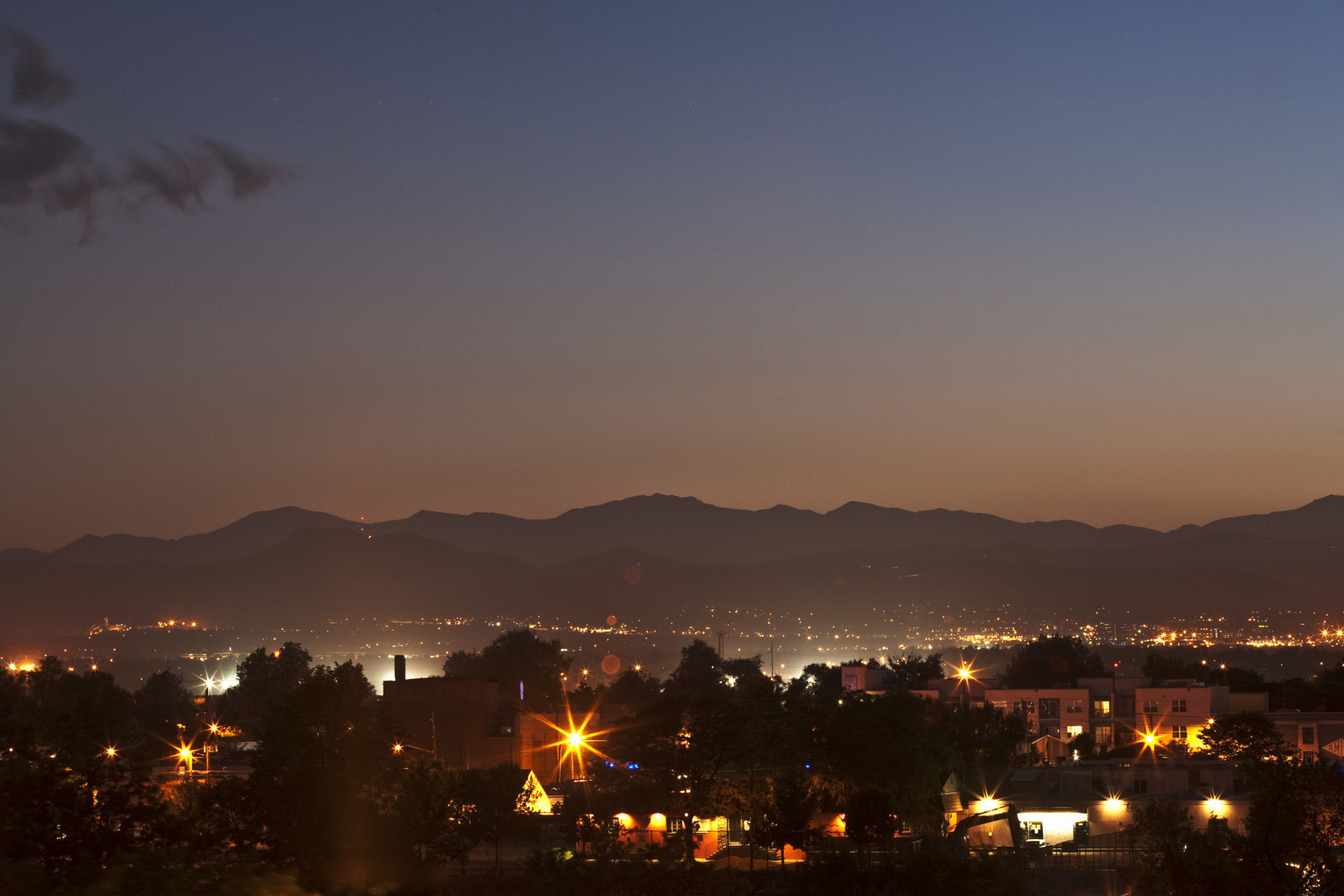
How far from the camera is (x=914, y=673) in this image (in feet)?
330

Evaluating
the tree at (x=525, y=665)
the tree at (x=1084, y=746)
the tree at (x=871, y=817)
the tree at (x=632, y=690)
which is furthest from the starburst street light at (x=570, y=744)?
the tree at (x=525, y=665)

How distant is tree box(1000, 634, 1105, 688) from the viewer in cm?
9488

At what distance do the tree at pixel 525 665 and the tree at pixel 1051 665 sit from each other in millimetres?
35589

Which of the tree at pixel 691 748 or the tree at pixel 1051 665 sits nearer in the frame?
the tree at pixel 691 748

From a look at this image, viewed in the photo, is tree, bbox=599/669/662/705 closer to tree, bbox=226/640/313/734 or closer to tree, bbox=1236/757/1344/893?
tree, bbox=226/640/313/734

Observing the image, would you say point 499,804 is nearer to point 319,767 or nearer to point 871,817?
point 871,817

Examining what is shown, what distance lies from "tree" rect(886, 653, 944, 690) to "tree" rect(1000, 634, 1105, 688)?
541cm

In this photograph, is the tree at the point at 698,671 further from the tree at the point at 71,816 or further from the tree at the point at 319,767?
the tree at the point at 71,816

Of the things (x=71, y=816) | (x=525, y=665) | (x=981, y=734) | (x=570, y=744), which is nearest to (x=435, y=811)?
(x=71, y=816)

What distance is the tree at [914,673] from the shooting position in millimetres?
94625

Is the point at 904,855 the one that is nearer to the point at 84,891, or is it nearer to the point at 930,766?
the point at 930,766

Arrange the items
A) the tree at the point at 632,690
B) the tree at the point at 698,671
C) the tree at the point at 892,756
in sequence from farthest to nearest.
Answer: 1. the tree at the point at 698,671
2. the tree at the point at 632,690
3. the tree at the point at 892,756

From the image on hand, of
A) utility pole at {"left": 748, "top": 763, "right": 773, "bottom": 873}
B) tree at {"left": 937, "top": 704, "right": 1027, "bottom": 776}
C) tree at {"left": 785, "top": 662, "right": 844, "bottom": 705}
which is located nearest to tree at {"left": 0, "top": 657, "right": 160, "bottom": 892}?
utility pole at {"left": 748, "top": 763, "right": 773, "bottom": 873}

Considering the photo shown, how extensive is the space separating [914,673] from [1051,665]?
10.5 m
